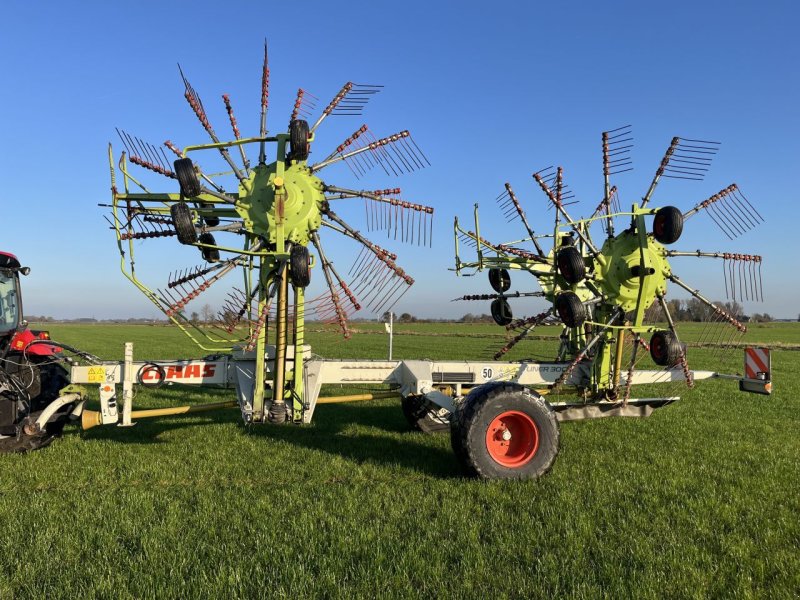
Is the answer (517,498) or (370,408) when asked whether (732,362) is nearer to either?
(370,408)

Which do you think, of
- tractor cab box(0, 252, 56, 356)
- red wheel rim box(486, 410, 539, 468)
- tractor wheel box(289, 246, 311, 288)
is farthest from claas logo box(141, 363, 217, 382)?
red wheel rim box(486, 410, 539, 468)

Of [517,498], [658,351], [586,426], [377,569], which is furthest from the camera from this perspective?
[586,426]

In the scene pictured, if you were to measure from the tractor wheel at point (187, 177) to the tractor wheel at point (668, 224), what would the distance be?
19.0 feet

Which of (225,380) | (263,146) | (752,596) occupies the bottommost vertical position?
(752,596)

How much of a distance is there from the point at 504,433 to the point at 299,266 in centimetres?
305

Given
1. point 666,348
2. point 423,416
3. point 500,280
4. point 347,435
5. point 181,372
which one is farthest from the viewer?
point 500,280

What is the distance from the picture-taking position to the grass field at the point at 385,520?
377 cm

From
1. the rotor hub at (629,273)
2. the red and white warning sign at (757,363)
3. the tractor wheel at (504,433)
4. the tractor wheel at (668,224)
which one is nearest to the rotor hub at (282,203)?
the tractor wheel at (504,433)

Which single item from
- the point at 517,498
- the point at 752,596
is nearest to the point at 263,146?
the point at 517,498

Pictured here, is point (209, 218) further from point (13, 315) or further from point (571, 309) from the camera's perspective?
point (571, 309)

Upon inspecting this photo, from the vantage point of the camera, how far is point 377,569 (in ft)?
12.8

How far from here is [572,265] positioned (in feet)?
22.8

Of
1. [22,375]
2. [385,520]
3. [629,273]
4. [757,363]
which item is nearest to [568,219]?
[629,273]

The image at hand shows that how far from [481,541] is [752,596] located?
1.86 m
